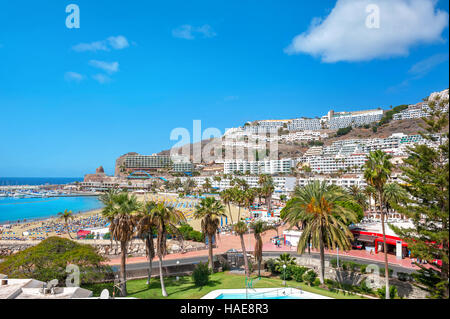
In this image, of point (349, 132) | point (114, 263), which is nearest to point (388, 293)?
point (114, 263)

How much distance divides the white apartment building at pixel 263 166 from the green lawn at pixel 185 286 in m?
86.0

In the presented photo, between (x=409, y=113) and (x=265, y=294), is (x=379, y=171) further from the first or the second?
(x=409, y=113)

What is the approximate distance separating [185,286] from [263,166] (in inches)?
3630

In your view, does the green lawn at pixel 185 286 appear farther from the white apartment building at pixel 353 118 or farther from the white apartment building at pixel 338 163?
the white apartment building at pixel 353 118

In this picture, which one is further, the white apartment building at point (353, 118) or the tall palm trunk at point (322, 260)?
the white apartment building at point (353, 118)

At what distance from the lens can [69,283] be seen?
49.2ft

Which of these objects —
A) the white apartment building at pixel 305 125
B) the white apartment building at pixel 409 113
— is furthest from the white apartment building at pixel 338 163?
the white apartment building at pixel 305 125

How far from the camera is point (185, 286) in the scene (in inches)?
647

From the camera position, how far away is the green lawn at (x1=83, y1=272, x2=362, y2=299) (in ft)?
47.7

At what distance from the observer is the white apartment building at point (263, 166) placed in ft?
343

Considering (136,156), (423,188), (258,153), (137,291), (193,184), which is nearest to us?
(423,188)

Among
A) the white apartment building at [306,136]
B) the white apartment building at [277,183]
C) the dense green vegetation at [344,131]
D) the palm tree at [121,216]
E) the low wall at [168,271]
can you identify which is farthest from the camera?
the white apartment building at [306,136]
